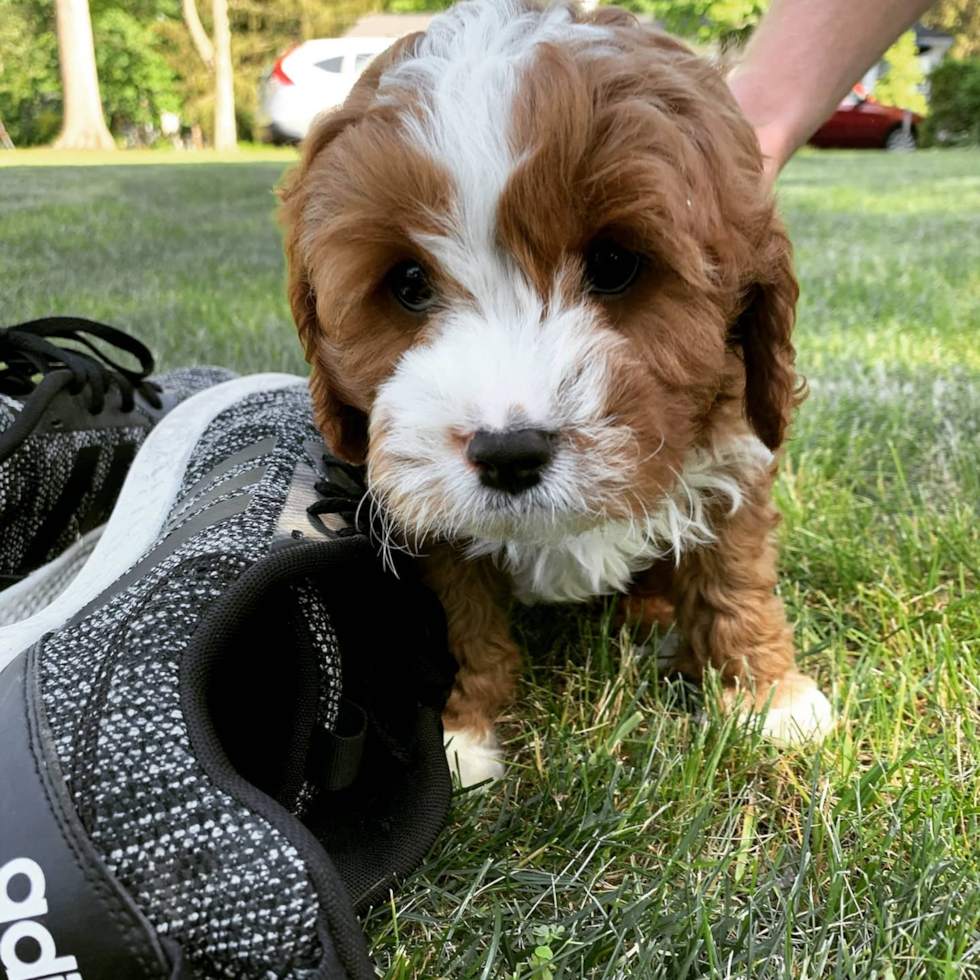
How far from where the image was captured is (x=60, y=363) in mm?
2514

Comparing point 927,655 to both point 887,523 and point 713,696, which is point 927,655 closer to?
point 713,696

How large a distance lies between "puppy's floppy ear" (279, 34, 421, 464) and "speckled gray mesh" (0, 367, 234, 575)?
778mm

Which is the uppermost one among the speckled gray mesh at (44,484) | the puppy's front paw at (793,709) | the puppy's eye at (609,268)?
the puppy's eye at (609,268)

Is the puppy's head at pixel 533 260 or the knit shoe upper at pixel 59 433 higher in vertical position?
the puppy's head at pixel 533 260

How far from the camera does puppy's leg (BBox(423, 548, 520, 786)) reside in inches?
80.4

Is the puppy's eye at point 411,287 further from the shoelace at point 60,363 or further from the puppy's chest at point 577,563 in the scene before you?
the shoelace at point 60,363

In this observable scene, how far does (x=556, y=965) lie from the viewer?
139cm

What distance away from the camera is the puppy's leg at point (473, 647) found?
2043mm

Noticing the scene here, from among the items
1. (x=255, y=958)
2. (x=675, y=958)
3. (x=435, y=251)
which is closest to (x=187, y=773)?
(x=255, y=958)

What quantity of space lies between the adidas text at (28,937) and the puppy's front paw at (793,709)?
1.30m

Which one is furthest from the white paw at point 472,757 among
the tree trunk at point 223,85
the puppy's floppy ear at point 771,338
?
the tree trunk at point 223,85

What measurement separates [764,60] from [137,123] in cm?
374

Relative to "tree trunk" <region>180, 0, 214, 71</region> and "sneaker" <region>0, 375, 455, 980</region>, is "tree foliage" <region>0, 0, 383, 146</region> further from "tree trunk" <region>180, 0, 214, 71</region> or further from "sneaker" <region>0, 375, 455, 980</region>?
"sneaker" <region>0, 375, 455, 980</region>

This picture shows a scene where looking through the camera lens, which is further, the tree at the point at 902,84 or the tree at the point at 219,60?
the tree at the point at 902,84
